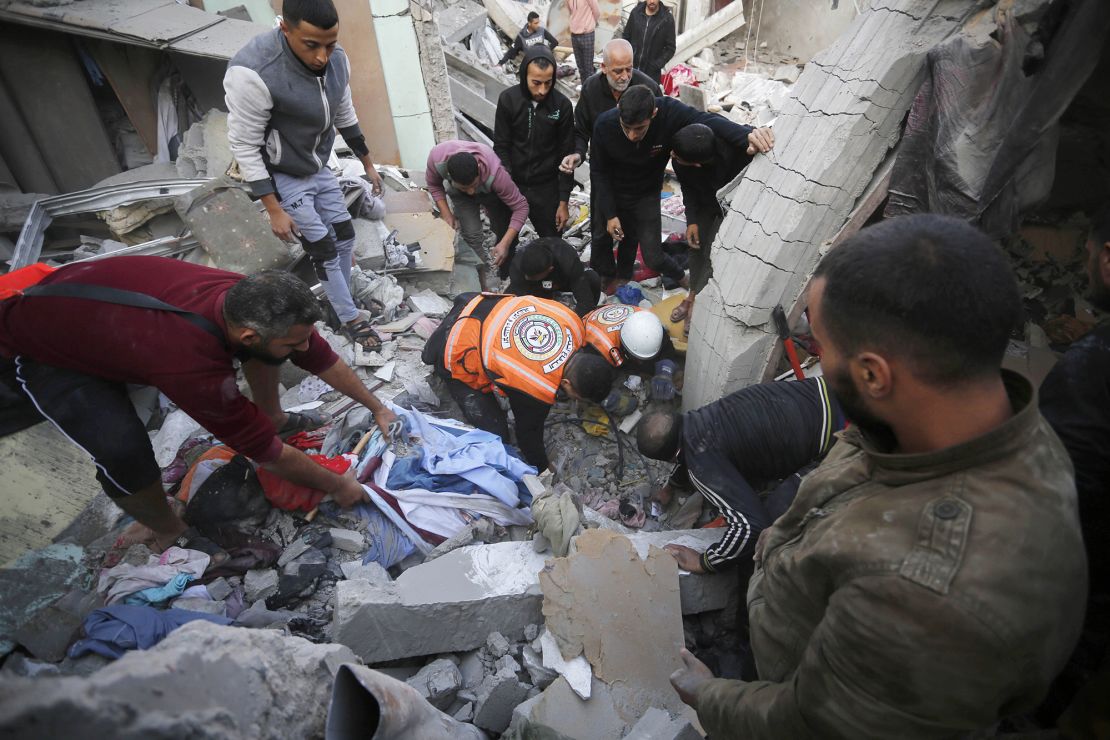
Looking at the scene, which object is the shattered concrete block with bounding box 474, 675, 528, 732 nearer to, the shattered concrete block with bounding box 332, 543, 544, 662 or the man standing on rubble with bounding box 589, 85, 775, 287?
the shattered concrete block with bounding box 332, 543, 544, 662

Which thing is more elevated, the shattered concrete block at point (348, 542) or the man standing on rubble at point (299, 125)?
the man standing on rubble at point (299, 125)

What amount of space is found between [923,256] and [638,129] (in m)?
3.38

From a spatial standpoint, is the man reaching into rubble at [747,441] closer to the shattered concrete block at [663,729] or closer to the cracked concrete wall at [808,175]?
the cracked concrete wall at [808,175]

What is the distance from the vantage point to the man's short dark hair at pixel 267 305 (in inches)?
94.8

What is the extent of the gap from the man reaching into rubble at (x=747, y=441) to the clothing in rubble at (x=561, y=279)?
1.87 meters

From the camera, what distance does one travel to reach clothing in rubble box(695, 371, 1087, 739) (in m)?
1.00

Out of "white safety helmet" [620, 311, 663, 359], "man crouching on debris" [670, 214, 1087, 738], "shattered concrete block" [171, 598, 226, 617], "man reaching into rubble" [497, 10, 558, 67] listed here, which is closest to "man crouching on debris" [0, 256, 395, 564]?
"shattered concrete block" [171, 598, 226, 617]

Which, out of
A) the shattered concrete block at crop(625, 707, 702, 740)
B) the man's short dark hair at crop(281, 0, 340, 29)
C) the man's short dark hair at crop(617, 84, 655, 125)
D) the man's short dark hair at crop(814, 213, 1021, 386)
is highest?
the man's short dark hair at crop(281, 0, 340, 29)

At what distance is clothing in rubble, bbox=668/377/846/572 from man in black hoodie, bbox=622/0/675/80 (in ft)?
21.7

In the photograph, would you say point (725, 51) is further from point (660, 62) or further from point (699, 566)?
point (699, 566)

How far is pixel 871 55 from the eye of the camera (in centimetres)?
310

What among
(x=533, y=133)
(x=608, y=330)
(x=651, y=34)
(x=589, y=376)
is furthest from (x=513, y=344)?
(x=651, y=34)

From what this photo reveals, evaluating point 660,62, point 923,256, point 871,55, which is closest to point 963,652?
point 923,256

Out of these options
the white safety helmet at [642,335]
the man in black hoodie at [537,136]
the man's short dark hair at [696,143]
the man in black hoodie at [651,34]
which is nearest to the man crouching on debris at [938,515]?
the white safety helmet at [642,335]
